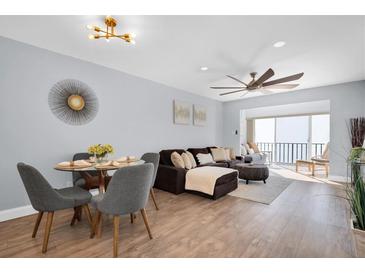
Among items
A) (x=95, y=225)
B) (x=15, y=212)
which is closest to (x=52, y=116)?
(x=15, y=212)

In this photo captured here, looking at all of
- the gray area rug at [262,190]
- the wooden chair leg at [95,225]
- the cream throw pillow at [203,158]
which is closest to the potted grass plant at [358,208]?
the gray area rug at [262,190]

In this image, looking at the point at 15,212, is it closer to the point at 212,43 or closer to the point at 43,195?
the point at 43,195

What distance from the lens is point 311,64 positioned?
3.26 m

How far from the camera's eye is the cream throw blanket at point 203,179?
314 centimetres

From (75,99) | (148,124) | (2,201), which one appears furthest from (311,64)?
(2,201)

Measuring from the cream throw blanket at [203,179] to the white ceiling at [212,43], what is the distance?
207 centimetres

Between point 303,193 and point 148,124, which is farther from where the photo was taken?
point 148,124

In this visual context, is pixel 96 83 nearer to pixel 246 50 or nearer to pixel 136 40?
pixel 136 40

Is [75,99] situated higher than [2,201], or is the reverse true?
[75,99]

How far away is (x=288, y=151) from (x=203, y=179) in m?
A: 5.60

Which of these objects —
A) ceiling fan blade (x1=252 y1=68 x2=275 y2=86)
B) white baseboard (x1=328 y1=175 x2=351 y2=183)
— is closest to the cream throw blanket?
ceiling fan blade (x1=252 y1=68 x2=275 y2=86)

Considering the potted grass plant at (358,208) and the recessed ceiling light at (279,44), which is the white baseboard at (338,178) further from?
the recessed ceiling light at (279,44)
